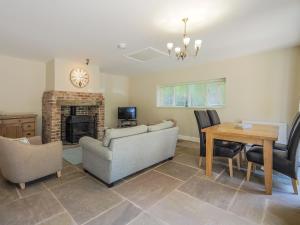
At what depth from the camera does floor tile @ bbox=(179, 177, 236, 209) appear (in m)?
2.06

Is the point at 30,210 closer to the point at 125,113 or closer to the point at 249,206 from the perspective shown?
the point at 249,206

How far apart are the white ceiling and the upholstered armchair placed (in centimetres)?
177

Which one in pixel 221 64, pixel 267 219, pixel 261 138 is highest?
pixel 221 64

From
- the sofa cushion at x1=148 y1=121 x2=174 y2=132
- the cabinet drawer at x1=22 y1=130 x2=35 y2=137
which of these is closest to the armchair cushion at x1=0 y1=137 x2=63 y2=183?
the sofa cushion at x1=148 y1=121 x2=174 y2=132

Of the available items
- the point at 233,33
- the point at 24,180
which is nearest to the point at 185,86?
the point at 233,33

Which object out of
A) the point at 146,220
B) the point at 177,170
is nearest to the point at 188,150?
the point at 177,170

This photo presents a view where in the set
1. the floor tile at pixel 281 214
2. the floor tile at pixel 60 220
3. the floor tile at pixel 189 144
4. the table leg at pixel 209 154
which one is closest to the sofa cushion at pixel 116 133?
the floor tile at pixel 60 220

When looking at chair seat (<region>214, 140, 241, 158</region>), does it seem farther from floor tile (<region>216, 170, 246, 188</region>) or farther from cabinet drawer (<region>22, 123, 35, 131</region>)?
cabinet drawer (<region>22, 123, 35, 131</region>)

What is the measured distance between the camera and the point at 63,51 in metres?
3.83

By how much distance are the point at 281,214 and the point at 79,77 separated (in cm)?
511

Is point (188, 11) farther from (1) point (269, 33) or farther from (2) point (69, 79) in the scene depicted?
(2) point (69, 79)

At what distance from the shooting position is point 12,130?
401 cm

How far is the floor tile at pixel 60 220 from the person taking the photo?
5.41 ft

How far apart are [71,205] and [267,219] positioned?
2.14 m
